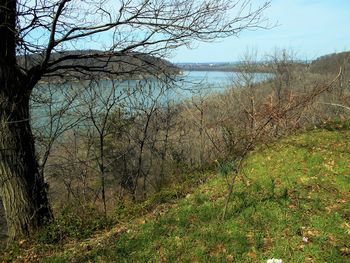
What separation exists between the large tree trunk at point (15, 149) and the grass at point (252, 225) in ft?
3.04

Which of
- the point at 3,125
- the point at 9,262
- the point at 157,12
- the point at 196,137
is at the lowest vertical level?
the point at 196,137

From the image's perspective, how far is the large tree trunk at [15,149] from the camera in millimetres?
5242

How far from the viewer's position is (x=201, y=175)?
318 inches

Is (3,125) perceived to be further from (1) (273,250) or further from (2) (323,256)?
(2) (323,256)

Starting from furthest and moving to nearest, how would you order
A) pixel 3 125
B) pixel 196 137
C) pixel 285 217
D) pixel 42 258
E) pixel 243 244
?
pixel 196 137
pixel 3 125
pixel 42 258
pixel 285 217
pixel 243 244

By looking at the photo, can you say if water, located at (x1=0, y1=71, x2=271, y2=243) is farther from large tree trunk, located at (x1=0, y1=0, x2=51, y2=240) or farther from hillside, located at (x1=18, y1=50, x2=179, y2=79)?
large tree trunk, located at (x1=0, y1=0, x2=51, y2=240)

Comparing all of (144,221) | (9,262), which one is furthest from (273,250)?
(9,262)

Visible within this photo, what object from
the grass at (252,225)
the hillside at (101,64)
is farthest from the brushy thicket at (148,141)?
the hillside at (101,64)

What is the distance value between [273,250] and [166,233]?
1445mm

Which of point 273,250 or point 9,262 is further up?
point 273,250

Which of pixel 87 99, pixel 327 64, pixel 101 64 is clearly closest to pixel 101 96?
pixel 87 99

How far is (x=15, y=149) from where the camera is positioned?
17.8 ft

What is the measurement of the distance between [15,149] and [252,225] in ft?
11.4

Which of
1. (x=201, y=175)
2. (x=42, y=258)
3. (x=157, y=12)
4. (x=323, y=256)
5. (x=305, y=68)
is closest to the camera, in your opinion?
(x=323, y=256)
